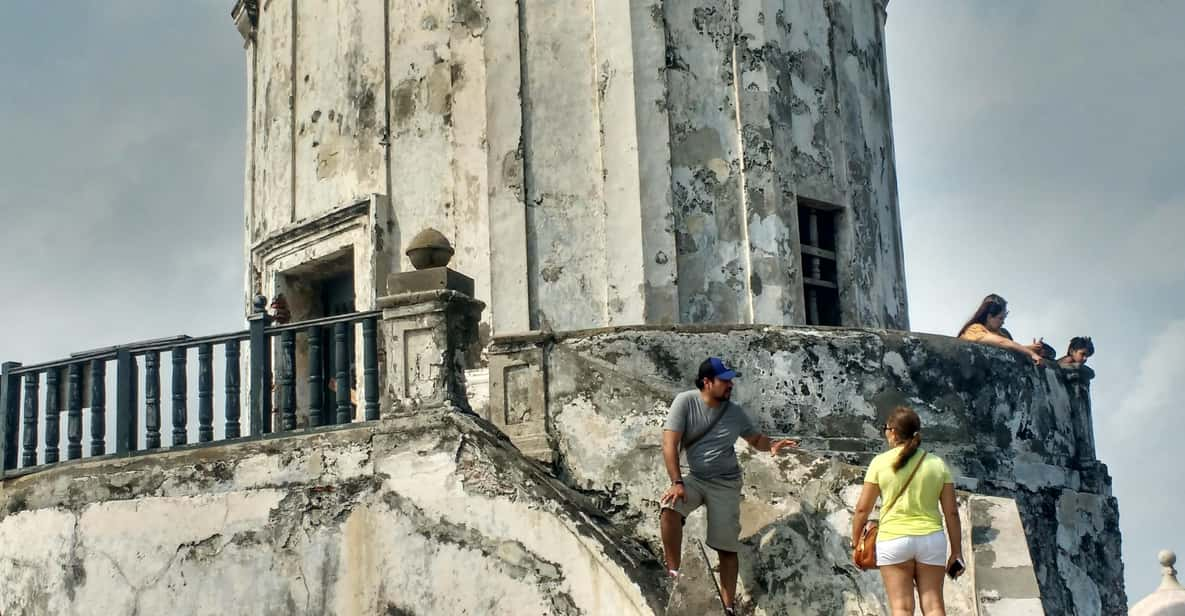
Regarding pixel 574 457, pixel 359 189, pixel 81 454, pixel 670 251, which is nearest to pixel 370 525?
pixel 574 457

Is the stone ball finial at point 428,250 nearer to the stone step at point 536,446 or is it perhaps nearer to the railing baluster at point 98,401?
the stone step at point 536,446

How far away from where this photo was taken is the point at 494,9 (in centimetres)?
1303

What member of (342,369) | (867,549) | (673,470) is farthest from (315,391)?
(867,549)

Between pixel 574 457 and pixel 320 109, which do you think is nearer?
pixel 574 457

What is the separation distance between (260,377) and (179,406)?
0.66m

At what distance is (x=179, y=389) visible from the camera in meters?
10.5

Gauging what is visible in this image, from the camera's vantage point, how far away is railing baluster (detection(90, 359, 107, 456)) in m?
11.0

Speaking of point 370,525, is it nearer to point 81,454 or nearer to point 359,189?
point 81,454

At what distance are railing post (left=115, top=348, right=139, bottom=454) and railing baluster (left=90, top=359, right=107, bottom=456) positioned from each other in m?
0.21

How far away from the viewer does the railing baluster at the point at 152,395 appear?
10.6 meters

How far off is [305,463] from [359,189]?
4382mm

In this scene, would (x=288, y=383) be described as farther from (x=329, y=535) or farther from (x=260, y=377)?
(x=329, y=535)

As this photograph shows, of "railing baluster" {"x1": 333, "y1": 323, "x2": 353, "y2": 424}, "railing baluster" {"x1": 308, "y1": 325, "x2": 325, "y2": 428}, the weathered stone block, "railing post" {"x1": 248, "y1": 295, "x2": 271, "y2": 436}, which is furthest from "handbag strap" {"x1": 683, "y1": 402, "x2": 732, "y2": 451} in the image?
"railing post" {"x1": 248, "y1": 295, "x2": 271, "y2": 436}

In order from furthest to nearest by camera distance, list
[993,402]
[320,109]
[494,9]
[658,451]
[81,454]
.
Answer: [320,109]
[494,9]
[993,402]
[81,454]
[658,451]
